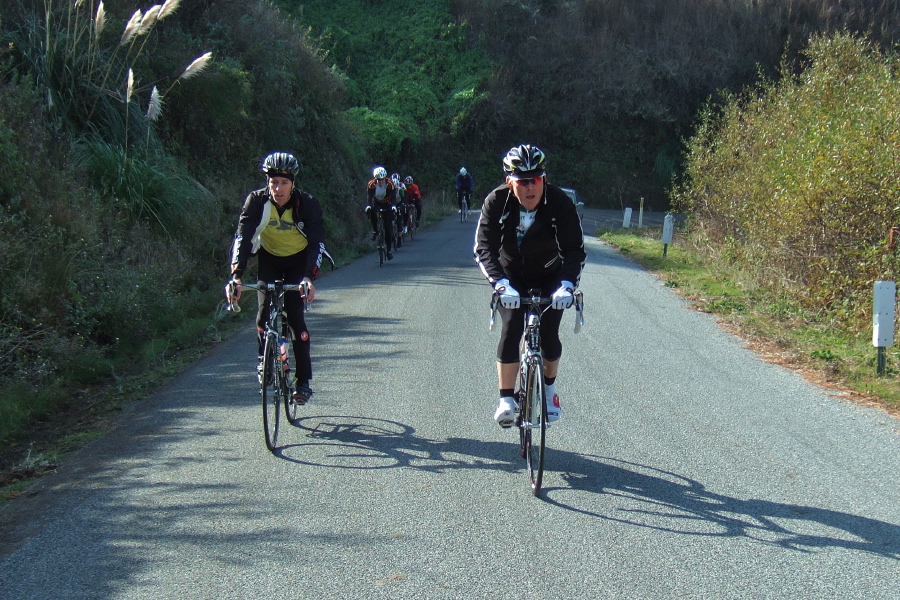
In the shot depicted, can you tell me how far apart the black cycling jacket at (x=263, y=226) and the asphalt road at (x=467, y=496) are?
1321mm

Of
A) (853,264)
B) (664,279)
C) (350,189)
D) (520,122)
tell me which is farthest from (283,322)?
Answer: (520,122)

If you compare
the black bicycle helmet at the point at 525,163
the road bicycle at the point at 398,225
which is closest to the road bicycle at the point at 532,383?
the black bicycle helmet at the point at 525,163

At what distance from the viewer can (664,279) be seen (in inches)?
651

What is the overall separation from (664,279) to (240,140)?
10.3 metres

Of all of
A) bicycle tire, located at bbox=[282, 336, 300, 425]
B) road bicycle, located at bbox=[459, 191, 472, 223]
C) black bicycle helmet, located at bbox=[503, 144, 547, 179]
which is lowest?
bicycle tire, located at bbox=[282, 336, 300, 425]

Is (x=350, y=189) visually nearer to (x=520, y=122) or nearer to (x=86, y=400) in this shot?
(x=86, y=400)

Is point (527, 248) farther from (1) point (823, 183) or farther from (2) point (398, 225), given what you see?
(2) point (398, 225)

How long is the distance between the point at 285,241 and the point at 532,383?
7.75 feet

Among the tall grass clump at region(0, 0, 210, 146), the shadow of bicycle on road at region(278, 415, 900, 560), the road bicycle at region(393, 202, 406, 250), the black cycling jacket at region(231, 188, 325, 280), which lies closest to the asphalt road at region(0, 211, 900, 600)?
the shadow of bicycle on road at region(278, 415, 900, 560)

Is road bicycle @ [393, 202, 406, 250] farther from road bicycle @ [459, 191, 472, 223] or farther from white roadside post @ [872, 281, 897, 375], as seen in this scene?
white roadside post @ [872, 281, 897, 375]

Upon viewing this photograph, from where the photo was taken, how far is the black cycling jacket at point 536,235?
5531 mm

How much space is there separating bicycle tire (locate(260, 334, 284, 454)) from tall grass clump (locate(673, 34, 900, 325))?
748 centimetres

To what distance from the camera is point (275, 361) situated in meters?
6.38

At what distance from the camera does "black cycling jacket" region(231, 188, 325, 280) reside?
6.49 metres
